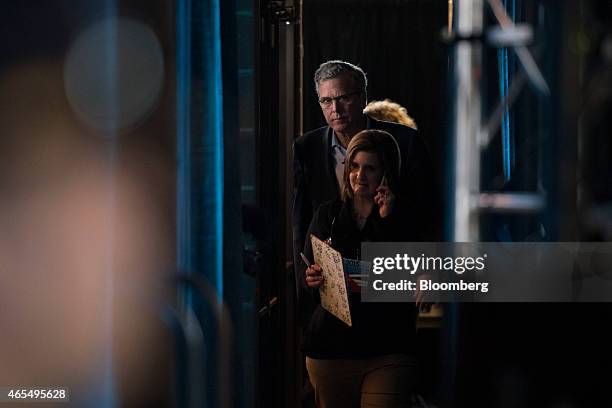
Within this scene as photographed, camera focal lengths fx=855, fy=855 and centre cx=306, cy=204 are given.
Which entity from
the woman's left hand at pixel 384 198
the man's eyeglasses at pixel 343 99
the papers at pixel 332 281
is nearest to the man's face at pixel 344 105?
the man's eyeglasses at pixel 343 99

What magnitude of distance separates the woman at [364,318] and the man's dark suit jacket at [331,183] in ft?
0.05

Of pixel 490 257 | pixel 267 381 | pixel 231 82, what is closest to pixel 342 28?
pixel 231 82

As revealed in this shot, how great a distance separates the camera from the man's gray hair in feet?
5.78

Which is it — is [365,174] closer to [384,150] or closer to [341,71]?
[384,150]

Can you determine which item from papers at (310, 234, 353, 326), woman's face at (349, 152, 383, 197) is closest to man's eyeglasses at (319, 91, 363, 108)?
woman's face at (349, 152, 383, 197)

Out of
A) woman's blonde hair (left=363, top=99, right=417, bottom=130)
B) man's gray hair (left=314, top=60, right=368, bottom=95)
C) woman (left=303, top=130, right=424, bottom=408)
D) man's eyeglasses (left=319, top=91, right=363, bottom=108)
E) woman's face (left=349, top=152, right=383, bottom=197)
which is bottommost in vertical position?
woman (left=303, top=130, right=424, bottom=408)

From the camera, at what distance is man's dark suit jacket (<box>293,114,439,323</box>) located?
1718mm

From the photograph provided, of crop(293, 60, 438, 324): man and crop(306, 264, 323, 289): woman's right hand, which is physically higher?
crop(293, 60, 438, 324): man

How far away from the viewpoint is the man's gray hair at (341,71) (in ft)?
5.78

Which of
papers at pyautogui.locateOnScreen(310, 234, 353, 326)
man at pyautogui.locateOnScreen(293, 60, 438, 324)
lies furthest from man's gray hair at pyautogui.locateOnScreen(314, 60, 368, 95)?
papers at pyautogui.locateOnScreen(310, 234, 353, 326)

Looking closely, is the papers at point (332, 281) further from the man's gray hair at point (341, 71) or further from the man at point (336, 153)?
the man's gray hair at point (341, 71)

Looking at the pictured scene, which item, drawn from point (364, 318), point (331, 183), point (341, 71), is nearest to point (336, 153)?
point (331, 183)

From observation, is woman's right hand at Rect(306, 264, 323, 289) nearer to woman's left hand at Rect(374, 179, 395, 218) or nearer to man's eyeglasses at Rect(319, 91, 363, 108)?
woman's left hand at Rect(374, 179, 395, 218)

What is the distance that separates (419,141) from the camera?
1723 millimetres
